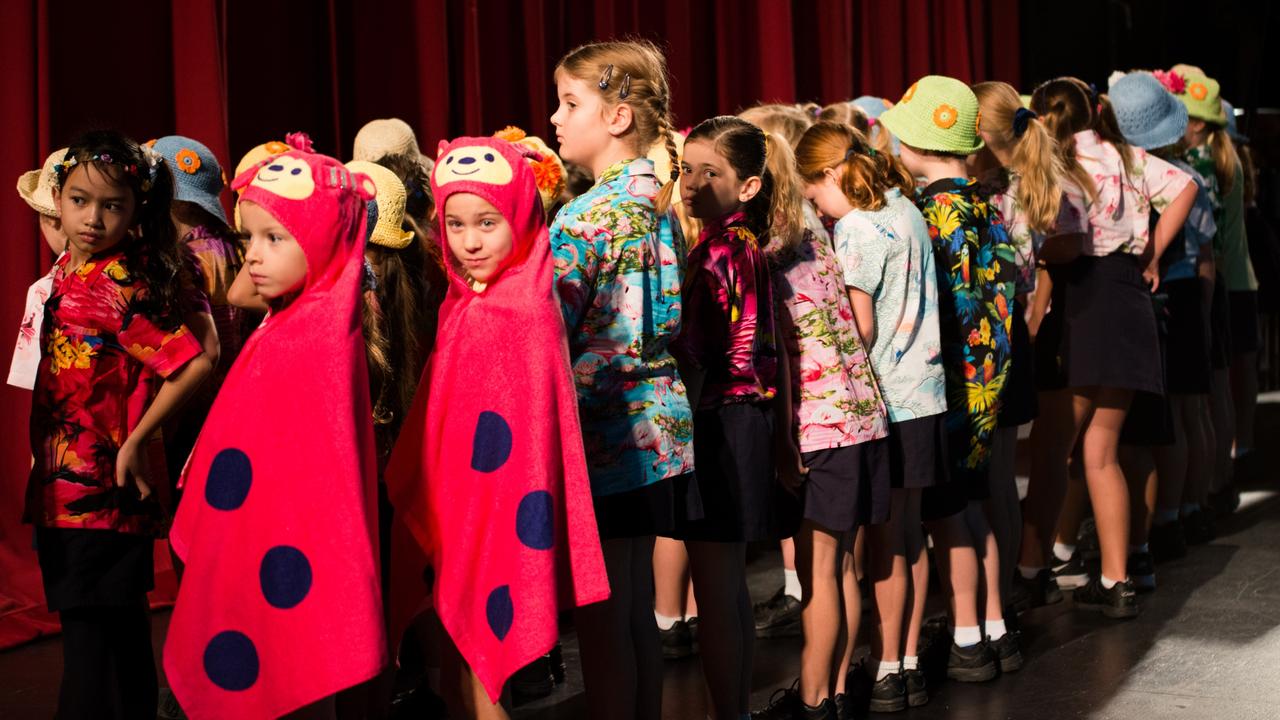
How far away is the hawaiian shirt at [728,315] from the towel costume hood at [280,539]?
34.8 inches

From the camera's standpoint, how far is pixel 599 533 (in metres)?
2.48

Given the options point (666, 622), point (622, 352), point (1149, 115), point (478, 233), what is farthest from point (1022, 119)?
point (478, 233)

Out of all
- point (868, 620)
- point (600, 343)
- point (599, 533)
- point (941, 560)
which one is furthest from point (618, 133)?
point (868, 620)

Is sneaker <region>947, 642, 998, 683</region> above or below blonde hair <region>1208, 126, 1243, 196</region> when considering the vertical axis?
below

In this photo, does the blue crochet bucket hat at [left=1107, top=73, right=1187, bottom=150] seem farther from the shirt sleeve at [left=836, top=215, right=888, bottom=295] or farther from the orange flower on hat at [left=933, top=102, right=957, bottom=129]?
the shirt sleeve at [left=836, top=215, right=888, bottom=295]

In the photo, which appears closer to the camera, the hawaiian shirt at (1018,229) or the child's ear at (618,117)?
the child's ear at (618,117)

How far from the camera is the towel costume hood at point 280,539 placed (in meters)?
2.07

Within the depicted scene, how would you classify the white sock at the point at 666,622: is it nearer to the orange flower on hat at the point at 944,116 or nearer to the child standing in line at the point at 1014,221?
the child standing in line at the point at 1014,221

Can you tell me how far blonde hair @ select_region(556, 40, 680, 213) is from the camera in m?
2.63

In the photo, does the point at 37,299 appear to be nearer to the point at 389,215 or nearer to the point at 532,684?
the point at 389,215

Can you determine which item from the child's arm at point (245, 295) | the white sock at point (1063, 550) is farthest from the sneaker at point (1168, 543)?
the child's arm at point (245, 295)

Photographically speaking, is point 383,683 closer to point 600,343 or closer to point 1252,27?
point 600,343

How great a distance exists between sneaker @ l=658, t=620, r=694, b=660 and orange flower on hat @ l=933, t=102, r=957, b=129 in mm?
1476

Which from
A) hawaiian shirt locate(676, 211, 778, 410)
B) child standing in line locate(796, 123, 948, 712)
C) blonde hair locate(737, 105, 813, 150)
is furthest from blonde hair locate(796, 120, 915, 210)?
hawaiian shirt locate(676, 211, 778, 410)
